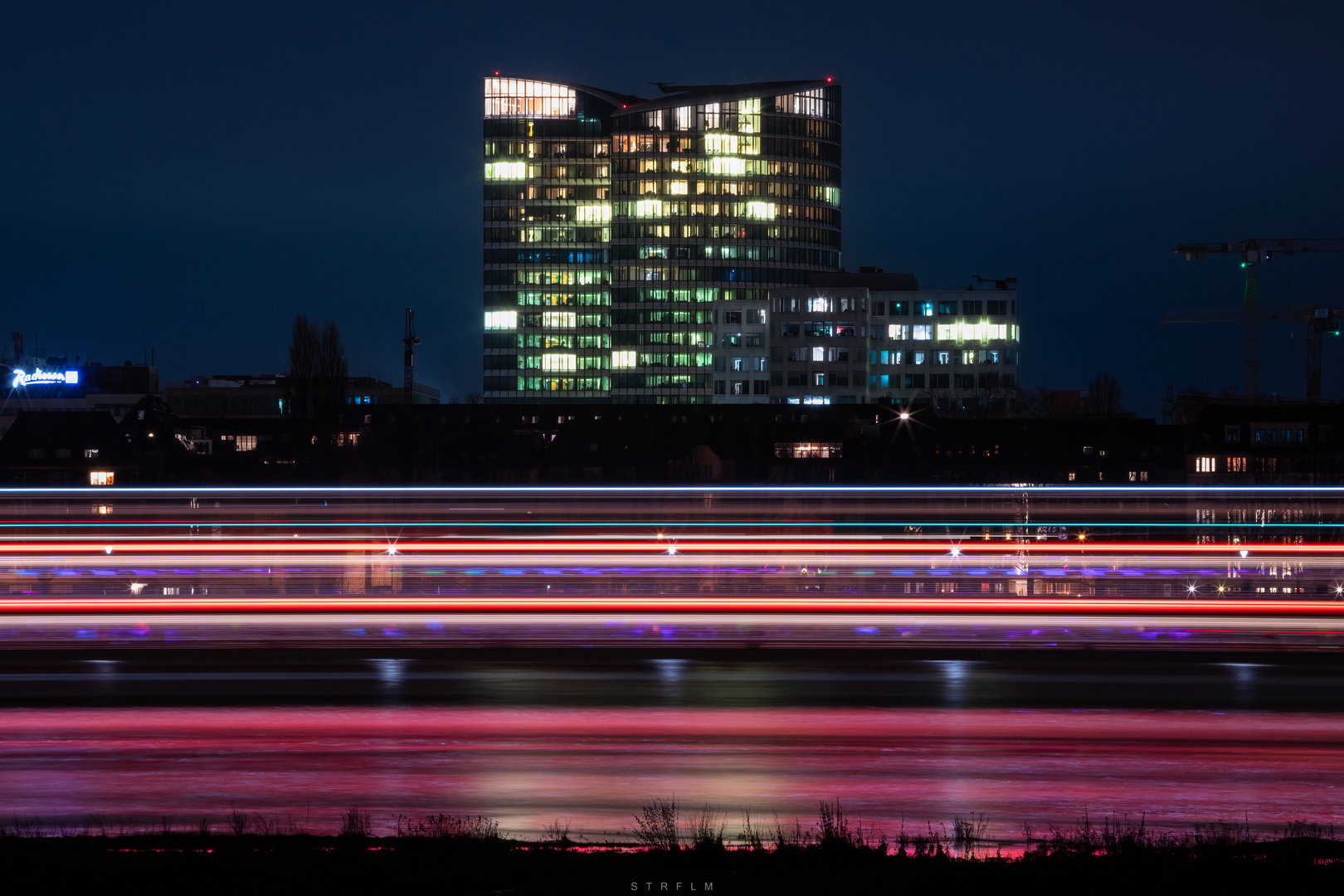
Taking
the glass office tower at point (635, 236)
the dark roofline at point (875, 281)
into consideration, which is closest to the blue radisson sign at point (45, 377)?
the glass office tower at point (635, 236)

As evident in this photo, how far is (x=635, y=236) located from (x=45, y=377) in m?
72.0

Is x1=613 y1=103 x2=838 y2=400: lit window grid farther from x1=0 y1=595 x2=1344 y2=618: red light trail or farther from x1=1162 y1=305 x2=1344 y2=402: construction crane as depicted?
x1=0 y1=595 x2=1344 y2=618: red light trail

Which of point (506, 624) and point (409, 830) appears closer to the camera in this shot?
point (409, 830)

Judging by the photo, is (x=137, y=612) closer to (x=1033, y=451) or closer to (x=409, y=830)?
(x=409, y=830)

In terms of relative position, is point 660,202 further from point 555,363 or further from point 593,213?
point 555,363

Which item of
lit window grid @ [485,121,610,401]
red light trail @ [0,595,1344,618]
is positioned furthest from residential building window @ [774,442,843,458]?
lit window grid @ [485,121,610,401]

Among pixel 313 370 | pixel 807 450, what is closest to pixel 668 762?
pixel 807 450

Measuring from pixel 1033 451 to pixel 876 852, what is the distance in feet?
209

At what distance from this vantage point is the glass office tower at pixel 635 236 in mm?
171250

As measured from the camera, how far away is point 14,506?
23.6 meters

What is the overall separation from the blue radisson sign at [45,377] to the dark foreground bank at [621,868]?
135 m

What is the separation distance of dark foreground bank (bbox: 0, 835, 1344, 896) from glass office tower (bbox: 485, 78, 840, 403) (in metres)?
161

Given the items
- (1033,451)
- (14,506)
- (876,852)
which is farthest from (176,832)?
(1033,451)

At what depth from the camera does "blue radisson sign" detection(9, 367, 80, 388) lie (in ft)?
425
